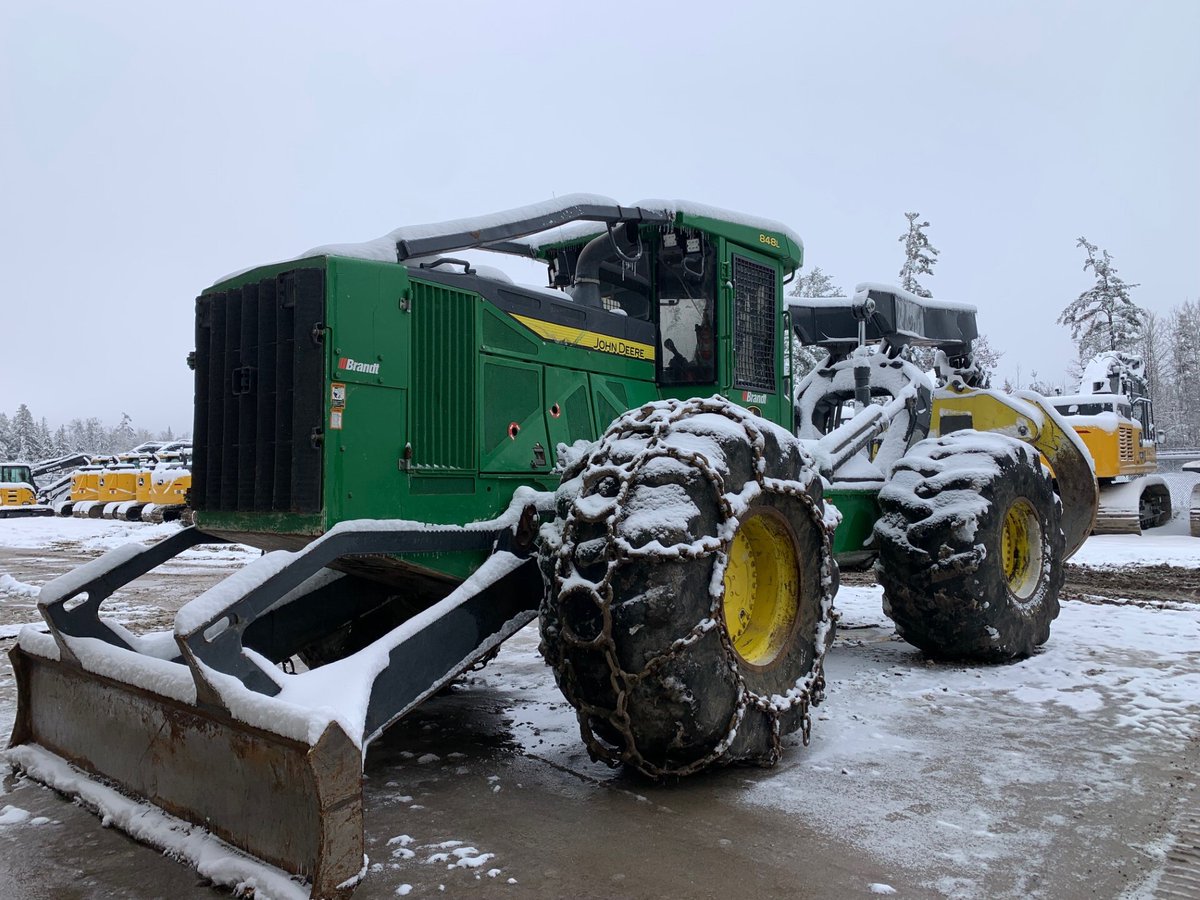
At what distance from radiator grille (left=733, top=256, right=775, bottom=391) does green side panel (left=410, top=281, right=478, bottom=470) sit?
5.88 feet

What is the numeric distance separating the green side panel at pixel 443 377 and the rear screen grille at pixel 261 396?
0.49m

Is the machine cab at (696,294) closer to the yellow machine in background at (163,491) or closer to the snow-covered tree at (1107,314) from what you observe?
the yellow machine in background at (163,491)

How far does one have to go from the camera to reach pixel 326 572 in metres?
4.79

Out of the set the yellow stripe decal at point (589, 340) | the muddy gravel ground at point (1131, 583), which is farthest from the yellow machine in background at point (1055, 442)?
the yellow stripe decal at point (589, 340)

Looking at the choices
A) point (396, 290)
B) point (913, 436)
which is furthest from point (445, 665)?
point (913, 436)

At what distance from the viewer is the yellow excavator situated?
16719mm

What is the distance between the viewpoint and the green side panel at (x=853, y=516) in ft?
19.7

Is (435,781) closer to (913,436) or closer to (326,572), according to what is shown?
(326,572)

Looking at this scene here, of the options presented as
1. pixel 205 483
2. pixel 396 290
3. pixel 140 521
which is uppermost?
pixel 396 290

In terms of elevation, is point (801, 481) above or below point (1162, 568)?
above

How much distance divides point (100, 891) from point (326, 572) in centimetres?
190

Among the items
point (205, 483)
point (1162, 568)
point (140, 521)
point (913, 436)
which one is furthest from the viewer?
point (140, 521)

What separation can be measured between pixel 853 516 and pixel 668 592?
297 cm

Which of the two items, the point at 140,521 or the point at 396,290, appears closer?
the point at 396,290
